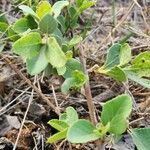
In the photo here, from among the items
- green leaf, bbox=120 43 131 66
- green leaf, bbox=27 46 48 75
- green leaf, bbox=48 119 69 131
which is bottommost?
green leaf, bbox=48 119 69 131

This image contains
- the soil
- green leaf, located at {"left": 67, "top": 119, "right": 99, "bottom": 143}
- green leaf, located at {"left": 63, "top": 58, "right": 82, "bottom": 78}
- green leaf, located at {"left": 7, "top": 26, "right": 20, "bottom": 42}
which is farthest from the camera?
the soil

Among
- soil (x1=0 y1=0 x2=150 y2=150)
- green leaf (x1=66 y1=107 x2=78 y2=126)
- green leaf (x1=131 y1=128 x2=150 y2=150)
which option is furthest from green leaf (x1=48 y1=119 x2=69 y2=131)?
soil (x1=0 y1=0 x2=150 y2=150)

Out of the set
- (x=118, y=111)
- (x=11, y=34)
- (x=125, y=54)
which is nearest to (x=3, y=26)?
(x=11, y=34)

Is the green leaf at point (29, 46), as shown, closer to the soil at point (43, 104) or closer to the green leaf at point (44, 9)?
the green leaf at point (44, 9)

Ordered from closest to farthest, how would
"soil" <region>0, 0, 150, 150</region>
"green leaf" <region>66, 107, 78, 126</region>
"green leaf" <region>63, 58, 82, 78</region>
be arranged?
"green leaf" <region>66, 107, 78, 126</region> → "green leaf" <region>63, 58, 82, 78</region> → "soil" <region>0, 0, 150, 150</region>

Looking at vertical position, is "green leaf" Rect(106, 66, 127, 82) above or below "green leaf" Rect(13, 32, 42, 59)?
below

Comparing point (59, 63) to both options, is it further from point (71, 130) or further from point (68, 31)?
point (68, 31)

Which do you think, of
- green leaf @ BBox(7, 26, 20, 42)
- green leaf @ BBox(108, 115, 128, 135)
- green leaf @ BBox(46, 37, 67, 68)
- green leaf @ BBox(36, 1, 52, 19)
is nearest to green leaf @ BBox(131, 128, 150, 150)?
green leaf @ BBox(108, 115, 128, 135)

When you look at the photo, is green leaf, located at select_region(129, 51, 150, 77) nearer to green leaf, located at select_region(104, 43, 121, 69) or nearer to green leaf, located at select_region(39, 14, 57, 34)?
green leaf, located at select_region(104, 43, 121, 69)

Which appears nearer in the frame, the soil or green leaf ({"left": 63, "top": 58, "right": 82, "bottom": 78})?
green leaf ({"left": 63, "top": 58, "right": 82, "bottom": 78})
